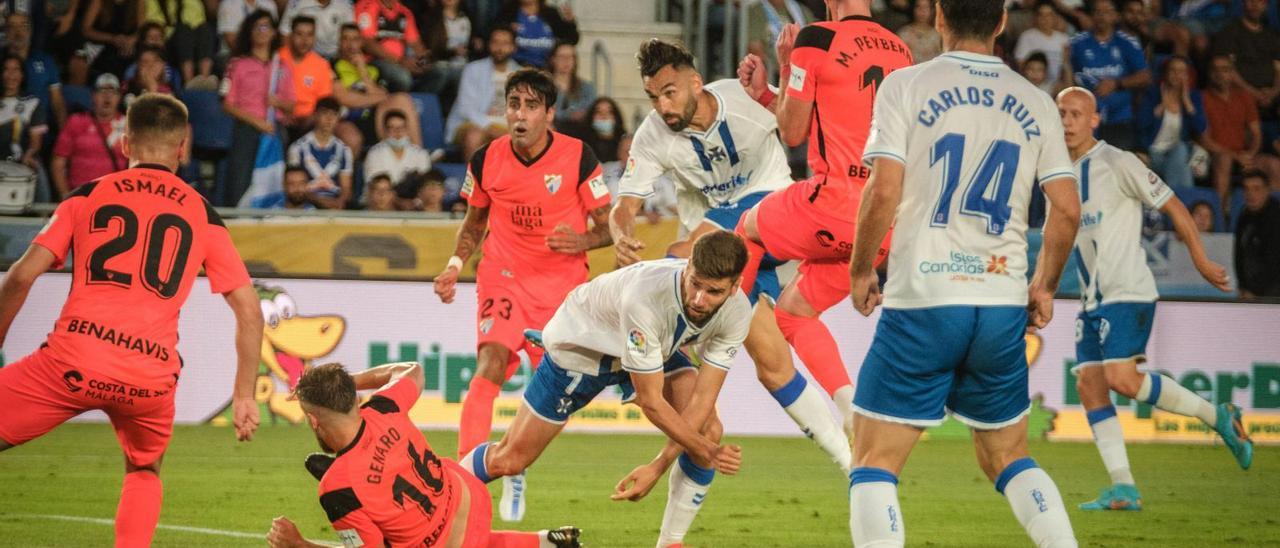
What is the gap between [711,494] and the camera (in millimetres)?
9312

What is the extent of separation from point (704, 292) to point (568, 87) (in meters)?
10.1

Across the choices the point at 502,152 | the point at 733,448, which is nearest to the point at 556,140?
A: the point at 502,152

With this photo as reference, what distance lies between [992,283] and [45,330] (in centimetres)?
940

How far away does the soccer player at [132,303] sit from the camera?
5.57 metres

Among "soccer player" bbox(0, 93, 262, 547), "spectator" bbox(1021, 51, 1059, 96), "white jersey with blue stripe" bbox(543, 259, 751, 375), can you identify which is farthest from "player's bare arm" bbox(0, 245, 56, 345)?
"spectator" bbox(1021, 51, 1059, 96)

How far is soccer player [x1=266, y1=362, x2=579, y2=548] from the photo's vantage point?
5.50 meters

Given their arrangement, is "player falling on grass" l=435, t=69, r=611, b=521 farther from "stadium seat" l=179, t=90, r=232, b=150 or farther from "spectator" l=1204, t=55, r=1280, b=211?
"spectator" l=1204, t=55, r=1280, b=211

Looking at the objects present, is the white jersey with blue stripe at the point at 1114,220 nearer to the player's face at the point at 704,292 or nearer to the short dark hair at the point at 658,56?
the short dark hair at the point at 658,56

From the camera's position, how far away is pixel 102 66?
15.3m

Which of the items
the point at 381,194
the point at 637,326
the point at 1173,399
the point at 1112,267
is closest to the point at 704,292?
the point at 637,326

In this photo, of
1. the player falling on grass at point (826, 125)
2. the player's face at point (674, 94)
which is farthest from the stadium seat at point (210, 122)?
the player falling on grass at point (826, 125)

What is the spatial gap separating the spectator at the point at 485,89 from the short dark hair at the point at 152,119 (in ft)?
31.0

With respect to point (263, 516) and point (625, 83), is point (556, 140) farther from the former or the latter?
point (625, 83)

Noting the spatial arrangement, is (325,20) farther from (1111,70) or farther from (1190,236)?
(1190,236)
